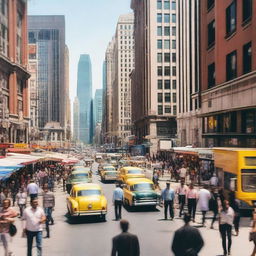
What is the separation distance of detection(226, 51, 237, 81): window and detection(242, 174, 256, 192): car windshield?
1869cm

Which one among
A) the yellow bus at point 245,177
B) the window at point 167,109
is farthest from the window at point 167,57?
the yellow bus at point 245,177

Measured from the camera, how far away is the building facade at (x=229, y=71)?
3334cm

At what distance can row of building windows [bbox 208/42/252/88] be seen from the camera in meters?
34.0

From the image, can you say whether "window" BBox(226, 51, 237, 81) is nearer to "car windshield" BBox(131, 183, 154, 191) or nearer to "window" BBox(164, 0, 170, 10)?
"car windshield" BBox(131, 183, 154, 191)

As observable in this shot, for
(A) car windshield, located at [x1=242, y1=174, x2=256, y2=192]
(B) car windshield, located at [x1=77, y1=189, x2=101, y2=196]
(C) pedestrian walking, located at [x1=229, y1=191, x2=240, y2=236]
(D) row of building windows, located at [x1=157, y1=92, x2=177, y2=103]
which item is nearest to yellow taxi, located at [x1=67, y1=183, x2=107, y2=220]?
(B) car windshield, located at [x1=77, y1=189, x2=101, y2=196]

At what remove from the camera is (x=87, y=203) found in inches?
780

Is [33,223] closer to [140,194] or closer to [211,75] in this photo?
[140,194]

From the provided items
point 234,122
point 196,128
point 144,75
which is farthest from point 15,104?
point 144,75

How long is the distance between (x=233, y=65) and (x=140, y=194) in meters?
19.4

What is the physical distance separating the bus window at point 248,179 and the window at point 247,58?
1571 centimetres

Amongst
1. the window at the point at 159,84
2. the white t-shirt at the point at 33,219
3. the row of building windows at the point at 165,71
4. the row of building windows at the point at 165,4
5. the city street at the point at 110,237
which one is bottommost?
the city street at the point at 110,237

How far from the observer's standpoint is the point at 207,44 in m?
46.0

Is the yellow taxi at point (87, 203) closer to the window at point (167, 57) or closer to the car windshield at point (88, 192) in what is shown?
the car windshield at point (88, 192)

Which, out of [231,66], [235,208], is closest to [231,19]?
[231,66]
